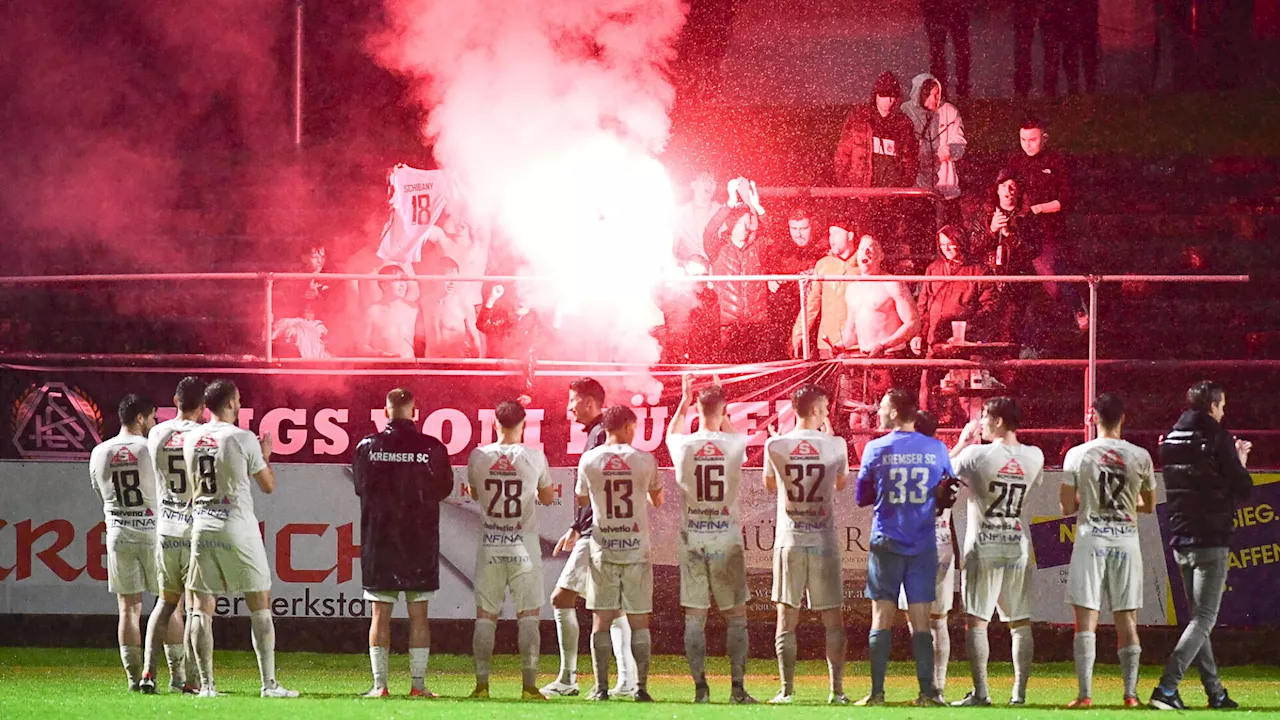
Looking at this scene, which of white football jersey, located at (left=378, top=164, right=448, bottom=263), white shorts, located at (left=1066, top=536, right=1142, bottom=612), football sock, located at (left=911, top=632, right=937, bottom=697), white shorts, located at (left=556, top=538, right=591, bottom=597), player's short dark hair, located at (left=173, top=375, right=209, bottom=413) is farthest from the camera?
white football jersey, located at (left=378, top=164, right=448, bottom=263)

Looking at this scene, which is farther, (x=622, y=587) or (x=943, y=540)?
(x=943, y=540)

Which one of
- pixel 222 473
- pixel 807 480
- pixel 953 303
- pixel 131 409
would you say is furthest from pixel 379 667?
pixel 953 303

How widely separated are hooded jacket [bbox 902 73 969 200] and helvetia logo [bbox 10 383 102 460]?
8.74 m

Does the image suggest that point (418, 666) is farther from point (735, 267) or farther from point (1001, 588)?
point (735, 267)

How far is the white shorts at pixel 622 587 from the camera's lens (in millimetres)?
10602

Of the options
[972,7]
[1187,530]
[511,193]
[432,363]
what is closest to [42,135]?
[511,193]

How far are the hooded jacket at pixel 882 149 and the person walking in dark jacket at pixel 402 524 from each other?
8514 mm

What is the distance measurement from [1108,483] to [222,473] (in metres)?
5.39

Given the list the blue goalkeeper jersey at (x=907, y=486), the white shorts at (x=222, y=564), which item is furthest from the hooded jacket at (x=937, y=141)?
the white shorts at (x=222, y=564)

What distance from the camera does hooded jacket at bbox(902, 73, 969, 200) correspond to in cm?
1789

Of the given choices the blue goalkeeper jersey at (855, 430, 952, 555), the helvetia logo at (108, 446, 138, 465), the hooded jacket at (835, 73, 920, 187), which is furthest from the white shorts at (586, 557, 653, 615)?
the hooded jacket at (835, 73, 920, 187)

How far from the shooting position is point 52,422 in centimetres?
1464

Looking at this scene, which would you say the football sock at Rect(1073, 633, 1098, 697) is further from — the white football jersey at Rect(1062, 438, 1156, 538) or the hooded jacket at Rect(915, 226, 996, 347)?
the hooded jacket at Rect(915, 226, 996, 347)

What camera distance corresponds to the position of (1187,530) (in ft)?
34.1
